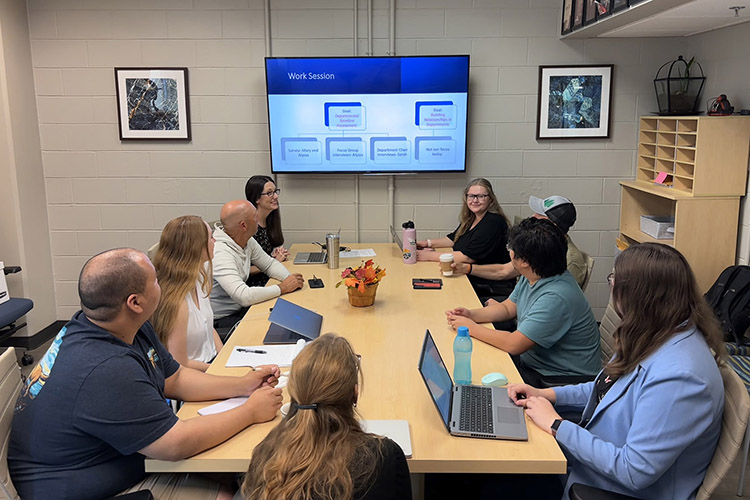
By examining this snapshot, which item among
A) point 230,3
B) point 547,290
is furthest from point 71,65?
point 547,290

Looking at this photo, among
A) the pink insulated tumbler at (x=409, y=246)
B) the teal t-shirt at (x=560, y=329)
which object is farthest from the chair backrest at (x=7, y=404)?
the pink insulated tumbler at (x=409, y=246)

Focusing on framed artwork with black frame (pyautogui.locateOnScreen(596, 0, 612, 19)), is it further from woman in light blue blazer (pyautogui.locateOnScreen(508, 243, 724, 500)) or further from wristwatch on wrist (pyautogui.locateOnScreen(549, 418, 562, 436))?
wristwatch on wrist (pyautogui.locateOnScreen(549, 418, 562, 436))

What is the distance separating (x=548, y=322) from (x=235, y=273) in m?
1.69

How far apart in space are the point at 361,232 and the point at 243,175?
1017 millimetres

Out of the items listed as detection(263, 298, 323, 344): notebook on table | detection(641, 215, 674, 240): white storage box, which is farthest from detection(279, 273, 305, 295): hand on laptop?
detection(641, 215, 674, 240): white storage box

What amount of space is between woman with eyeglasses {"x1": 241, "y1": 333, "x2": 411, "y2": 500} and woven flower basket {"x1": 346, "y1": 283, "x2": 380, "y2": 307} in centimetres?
169

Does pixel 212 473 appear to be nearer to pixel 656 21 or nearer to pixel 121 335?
pixel 121 335

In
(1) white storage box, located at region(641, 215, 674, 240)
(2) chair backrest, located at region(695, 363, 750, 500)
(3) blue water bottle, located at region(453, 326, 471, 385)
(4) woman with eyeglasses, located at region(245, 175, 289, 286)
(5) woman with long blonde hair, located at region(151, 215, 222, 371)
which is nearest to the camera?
(2) chair backrest, located at region(695, 363, 750, 500)

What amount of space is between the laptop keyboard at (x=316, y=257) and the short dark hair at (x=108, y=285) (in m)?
2.42

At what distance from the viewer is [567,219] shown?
12.8 ft

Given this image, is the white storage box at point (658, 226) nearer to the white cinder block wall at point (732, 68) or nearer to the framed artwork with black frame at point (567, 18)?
the white cinder block wall at point (732, 68)

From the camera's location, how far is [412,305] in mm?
3314

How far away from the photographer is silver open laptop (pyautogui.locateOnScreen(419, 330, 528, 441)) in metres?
1.99

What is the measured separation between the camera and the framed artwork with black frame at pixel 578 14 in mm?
4328
